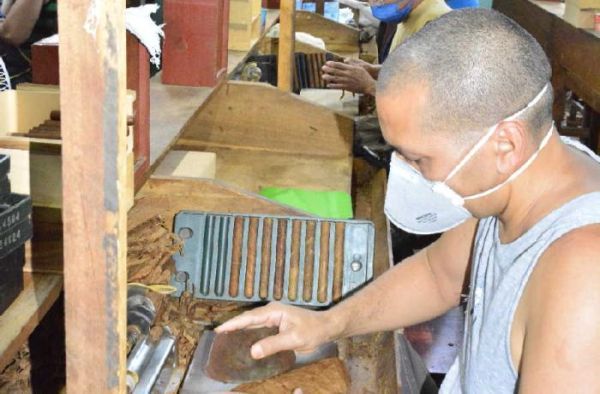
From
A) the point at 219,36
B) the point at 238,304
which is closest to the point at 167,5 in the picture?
the point at 219,36

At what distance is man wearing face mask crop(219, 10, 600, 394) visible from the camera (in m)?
1.14

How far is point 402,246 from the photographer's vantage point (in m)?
3.82

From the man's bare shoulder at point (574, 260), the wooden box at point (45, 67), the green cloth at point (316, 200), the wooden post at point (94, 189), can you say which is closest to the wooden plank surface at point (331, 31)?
the green cloth at point (316, 200)

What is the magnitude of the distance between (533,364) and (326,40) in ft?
17.3

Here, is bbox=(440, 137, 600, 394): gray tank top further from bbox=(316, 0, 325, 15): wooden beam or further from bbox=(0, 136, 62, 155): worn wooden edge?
bbox=(316, 0, 325, 15): wooden beam

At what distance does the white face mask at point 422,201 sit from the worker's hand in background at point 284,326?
0.94 feet

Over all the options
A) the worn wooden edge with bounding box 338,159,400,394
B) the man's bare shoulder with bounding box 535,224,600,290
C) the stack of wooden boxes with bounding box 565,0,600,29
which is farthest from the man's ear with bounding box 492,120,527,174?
the stack of wooden boxes with bounding box 565,0,600,29

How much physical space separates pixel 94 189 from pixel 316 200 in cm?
209

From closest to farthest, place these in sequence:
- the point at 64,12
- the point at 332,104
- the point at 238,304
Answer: the point at 64,12, the point at 238,304, the point at 332,104

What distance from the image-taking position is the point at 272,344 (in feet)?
5.48

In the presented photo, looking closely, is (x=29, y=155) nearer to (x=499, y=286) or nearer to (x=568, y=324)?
(x=499, y=286)

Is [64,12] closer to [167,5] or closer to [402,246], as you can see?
[167,5]

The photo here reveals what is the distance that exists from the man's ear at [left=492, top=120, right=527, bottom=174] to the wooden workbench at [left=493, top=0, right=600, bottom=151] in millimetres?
2975

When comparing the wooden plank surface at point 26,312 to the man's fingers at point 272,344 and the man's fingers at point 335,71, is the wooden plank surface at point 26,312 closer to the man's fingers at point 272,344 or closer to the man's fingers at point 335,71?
the man's fingers at point 272,344
